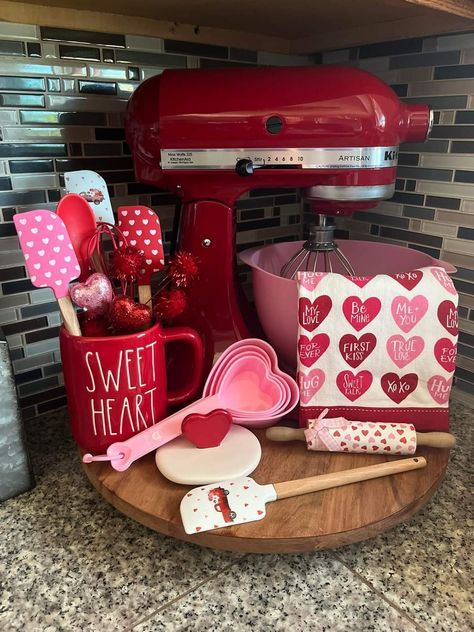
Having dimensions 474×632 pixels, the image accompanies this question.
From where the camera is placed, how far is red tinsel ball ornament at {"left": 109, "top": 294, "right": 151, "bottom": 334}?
0.60 metres

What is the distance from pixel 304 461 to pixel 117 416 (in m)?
0.23

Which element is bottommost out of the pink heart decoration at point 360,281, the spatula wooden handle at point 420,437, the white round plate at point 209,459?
the white round plate at point 209,459

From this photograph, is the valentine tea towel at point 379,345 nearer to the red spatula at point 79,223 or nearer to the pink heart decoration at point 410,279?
the pink heart decoration at point 410,279

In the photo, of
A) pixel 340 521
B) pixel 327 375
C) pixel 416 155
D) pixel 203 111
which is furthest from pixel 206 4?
pixel 340 521

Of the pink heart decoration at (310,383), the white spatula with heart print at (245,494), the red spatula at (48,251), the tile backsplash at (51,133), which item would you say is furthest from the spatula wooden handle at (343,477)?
the tile backsplash at (51,133)

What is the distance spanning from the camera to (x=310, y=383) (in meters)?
0.67

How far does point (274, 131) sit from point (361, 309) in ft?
0.83

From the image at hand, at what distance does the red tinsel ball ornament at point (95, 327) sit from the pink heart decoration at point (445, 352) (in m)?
0.41

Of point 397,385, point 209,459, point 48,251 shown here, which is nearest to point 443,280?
point 397,385

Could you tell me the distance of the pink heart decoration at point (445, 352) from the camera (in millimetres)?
655

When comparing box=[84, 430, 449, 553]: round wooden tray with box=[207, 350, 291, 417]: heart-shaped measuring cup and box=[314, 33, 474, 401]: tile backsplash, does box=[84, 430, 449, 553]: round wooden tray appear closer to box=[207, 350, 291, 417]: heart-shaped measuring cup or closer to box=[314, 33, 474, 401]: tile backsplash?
box=[207, 350, 291, 417]: heart-shaped measuring cup

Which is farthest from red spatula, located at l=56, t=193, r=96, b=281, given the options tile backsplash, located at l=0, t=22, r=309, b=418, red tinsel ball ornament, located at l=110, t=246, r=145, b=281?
tile backsplash, located at l=0, t=22, r=309, b=418

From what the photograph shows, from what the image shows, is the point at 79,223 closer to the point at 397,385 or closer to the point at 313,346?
the point at 313,346

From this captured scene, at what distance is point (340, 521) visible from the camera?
542 mm
